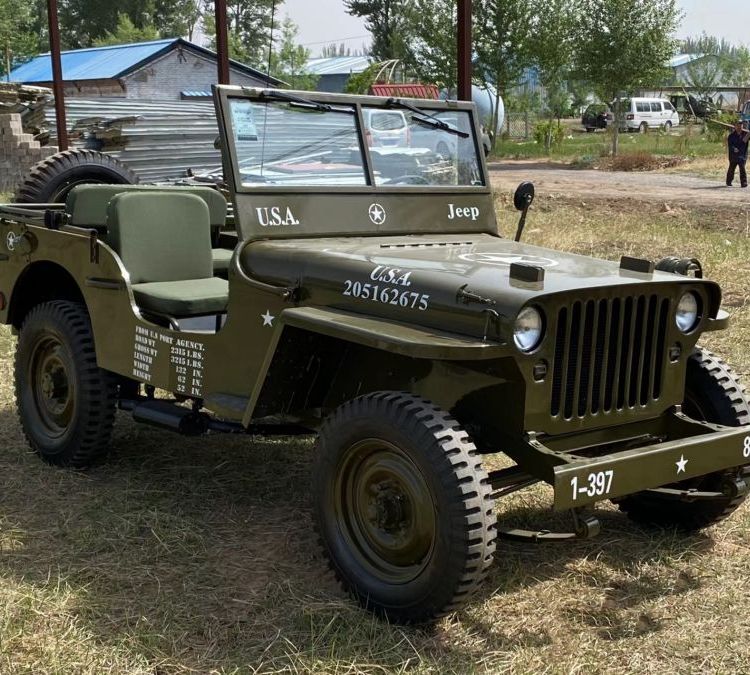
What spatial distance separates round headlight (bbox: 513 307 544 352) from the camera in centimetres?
308

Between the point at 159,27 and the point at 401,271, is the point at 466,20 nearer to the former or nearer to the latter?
the point at 401,271

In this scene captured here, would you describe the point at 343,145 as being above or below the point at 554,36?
below

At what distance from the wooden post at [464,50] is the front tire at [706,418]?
382cm

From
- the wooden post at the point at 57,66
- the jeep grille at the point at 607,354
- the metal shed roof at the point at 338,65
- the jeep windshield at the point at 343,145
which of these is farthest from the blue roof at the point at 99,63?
the jeep grille at the point at 607,354

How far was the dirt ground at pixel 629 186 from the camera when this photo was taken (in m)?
15.9

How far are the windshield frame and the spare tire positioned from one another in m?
5.01

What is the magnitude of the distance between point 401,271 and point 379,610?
113 centimetres

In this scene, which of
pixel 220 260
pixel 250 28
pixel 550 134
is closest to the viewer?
pixel 220 260

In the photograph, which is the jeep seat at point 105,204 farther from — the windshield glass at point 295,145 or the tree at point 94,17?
the tree at point 94,17

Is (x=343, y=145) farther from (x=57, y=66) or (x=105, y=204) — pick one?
(x=57, y=66)

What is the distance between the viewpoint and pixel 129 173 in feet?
30.2

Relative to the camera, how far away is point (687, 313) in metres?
3.57

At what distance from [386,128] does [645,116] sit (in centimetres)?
3652

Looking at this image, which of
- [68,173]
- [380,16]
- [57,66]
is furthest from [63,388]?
[380,16]
